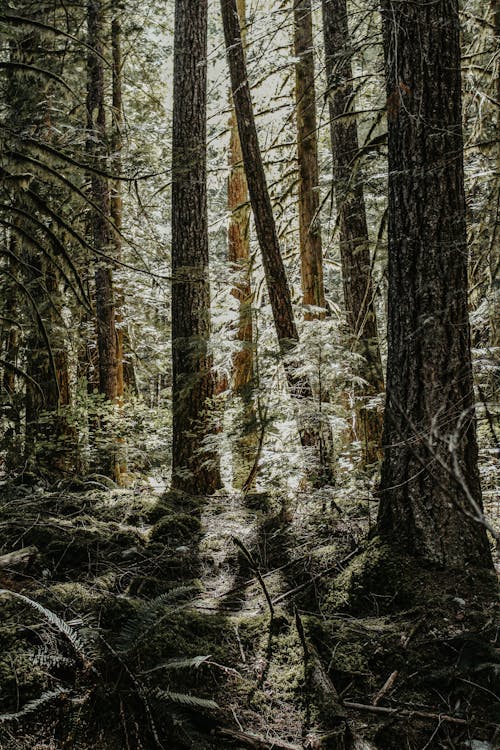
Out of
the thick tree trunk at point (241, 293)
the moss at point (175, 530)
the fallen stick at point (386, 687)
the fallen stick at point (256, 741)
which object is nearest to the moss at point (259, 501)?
the thick tree trunk at point (241, 293)

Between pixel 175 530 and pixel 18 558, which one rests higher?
pixel 18 558

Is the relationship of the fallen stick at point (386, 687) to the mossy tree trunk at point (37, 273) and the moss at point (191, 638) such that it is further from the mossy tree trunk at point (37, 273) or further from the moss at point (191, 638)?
the mossy tree trunk at point (37, 273)

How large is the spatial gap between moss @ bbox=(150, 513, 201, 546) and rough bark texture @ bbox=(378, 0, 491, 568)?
2.14 metres

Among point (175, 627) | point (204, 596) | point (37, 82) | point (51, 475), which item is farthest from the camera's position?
point (51, 475)

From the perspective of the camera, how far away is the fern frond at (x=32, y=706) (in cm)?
220

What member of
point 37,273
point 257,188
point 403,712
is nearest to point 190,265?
point 257,188

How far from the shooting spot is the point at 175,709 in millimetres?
2465

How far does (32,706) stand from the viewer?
2.25 m

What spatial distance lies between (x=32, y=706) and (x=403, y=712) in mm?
1627

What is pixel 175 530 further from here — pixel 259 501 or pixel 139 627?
pixel 139 627

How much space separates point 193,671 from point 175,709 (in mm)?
388

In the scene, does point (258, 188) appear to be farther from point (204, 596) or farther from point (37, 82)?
point (204, 596)

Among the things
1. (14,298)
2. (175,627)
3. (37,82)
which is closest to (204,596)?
(175,627)

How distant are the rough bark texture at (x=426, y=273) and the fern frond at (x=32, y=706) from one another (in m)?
2.38
